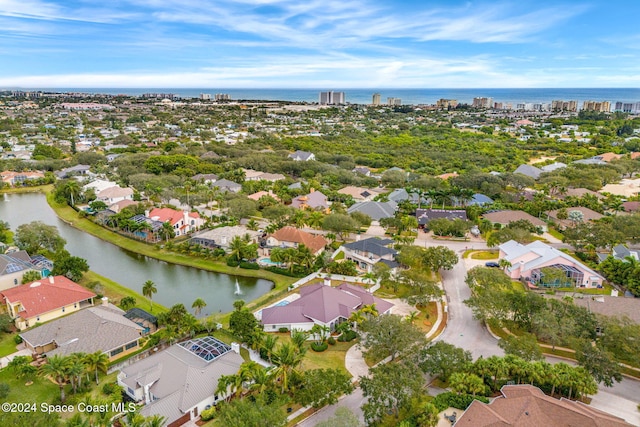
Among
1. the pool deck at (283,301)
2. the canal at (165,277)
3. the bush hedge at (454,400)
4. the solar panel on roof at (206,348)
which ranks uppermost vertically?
the solar panel on roof at (206,348)

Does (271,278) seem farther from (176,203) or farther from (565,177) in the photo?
(565,177)

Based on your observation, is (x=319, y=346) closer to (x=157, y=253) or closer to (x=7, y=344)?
(x=7, y=344)

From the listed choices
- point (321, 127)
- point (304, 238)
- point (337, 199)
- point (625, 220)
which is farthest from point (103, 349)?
point (321, 127)

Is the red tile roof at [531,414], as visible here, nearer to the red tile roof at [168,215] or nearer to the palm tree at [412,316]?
the palm tree at [412,316]

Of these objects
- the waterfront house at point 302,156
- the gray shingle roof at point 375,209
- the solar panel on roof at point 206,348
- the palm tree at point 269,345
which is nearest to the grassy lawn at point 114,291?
the solar panel on roof at point 206,348

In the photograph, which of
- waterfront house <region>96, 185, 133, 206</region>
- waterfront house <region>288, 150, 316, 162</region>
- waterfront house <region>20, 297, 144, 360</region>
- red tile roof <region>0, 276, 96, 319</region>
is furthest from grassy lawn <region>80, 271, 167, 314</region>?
waterfront house <region>288, 150, 316, 162</region>

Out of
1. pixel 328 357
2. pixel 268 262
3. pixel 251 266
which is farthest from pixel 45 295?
pixel 328 357

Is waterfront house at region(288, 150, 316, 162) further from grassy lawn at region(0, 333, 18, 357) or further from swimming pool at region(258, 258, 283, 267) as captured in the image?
grassy lawn at region(0, 333, 18, 357)
